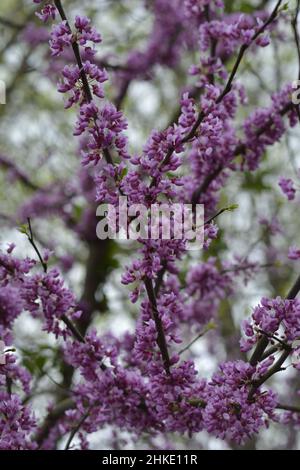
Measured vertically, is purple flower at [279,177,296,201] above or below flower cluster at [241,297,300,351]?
above

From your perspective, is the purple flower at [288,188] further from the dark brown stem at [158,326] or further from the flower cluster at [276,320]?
the dark brown stem at [158,326]

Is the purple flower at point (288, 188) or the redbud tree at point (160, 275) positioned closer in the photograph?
the redbud tree at point (160, 275)

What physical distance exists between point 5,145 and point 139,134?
8.82 ft

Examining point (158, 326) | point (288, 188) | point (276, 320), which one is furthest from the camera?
point (288, 188)

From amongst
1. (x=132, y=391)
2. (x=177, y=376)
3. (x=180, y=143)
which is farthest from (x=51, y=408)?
(x=180, y=143)

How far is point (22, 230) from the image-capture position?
3320 millimetres

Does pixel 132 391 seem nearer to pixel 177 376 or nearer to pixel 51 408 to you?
pixel 177 376

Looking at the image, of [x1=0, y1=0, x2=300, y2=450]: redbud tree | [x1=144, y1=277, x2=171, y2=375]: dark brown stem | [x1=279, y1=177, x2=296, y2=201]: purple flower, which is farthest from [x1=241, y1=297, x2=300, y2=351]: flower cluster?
[x1=279, y1=177, x2=296, y2=201]: purple flower

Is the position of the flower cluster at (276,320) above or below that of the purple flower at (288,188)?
below

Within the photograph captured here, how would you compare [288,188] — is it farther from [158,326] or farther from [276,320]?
[158,326]

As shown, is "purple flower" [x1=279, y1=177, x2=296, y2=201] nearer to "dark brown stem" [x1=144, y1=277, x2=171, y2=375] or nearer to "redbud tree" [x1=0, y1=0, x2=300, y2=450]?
"redbud tree" [x1=0, y1=0, x2=300, y2=450]

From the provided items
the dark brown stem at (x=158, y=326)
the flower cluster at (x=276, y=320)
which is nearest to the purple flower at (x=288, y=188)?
the flower cluster at (x=276, y=320)

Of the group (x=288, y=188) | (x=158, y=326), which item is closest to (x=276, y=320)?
(x=158, y=326)

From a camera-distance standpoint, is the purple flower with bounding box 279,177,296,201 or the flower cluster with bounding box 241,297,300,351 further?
the purple flower with bounding box 279,177,296,201
